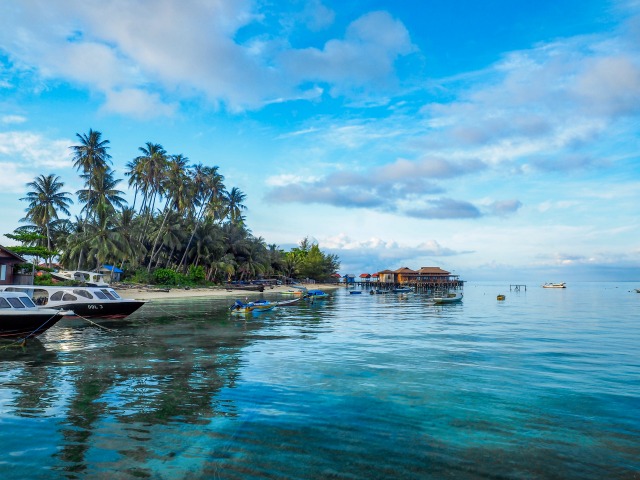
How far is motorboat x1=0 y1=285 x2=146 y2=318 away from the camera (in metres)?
27.4

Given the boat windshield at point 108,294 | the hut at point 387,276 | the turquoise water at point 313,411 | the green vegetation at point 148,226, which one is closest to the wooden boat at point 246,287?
the green vegetation at point 148,226

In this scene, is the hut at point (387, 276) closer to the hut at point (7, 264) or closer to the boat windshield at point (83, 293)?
the hut at point (7, 264)

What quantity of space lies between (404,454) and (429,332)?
20946 millimetres

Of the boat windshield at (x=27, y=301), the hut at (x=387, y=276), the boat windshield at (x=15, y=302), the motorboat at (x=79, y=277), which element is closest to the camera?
the boat windshield at (x=15, y=302)

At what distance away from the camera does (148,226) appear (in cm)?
7525

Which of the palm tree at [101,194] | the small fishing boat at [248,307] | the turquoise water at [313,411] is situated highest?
the palm tree at [101,194]

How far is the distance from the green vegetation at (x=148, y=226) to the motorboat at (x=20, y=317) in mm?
33737

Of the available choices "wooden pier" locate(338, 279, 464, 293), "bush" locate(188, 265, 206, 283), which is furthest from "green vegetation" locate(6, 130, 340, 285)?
"wooden pier" locate(338, 279, 464, 293)

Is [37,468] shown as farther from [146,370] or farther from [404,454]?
[146,370]

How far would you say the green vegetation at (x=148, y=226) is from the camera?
6078cm

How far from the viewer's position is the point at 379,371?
1562 cm

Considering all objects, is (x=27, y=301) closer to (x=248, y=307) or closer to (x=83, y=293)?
(x=83, y=293)

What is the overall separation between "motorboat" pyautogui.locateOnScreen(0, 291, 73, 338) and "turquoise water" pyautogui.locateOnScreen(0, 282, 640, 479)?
1.13m

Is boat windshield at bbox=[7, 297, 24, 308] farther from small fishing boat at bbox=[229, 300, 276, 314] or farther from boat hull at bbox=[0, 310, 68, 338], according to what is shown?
small fishing boat at bbox=[229, 300, 276, 314]
